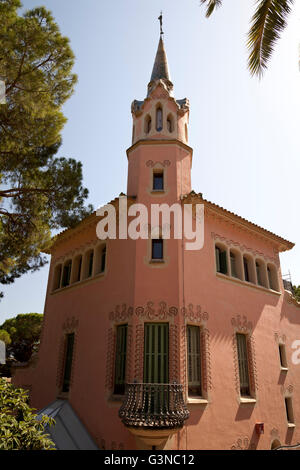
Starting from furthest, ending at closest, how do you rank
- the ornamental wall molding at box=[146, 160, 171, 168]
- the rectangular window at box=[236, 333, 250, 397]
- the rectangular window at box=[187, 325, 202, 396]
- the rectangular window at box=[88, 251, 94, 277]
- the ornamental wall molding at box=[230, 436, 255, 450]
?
the rectangular window at box=[88, 251, 94, 277] → the ornamental wall molding at box=[146, 160, 171, 168] → the rectangular window at box=[236, 333, 250, 397] → the ornamental wall molding at box=[230, 436, 255, 450] → the rectangular window at box=[187, 325, 202, 396]

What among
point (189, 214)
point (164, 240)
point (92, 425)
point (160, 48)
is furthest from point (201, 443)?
point (160, 48)

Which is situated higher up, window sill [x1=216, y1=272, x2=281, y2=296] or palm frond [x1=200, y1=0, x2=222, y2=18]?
palm frond [x1=200, y1=0, x2=222, y2=18]

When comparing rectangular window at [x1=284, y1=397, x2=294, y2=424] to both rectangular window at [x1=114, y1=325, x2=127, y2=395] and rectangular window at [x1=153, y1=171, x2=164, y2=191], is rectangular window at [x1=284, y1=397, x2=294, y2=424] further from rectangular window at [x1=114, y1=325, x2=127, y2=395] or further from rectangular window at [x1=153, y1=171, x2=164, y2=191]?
rectangular window at [x1=153, y1=171, x2=164, y2=191]

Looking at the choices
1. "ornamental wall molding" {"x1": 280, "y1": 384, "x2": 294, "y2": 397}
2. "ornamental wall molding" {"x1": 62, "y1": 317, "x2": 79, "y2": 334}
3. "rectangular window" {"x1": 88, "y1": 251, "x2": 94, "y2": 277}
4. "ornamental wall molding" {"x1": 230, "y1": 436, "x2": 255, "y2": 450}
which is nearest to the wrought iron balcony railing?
"ornamental wall molding" {"x1": 230, "y1": 436, "x2": 255, "y2": 450}

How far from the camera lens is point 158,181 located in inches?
475

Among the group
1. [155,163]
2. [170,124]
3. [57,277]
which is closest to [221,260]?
[155,163]

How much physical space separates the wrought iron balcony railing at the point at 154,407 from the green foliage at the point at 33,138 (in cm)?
552

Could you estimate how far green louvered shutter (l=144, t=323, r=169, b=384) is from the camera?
8.94 metres

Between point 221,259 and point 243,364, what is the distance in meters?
4.05

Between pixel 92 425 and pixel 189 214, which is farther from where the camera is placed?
pixel 189 214

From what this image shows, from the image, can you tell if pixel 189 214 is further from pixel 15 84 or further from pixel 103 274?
pixel 15 84

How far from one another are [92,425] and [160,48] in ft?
58.7

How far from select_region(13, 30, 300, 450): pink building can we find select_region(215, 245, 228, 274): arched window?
44 millimetres

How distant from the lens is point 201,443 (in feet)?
28.8
